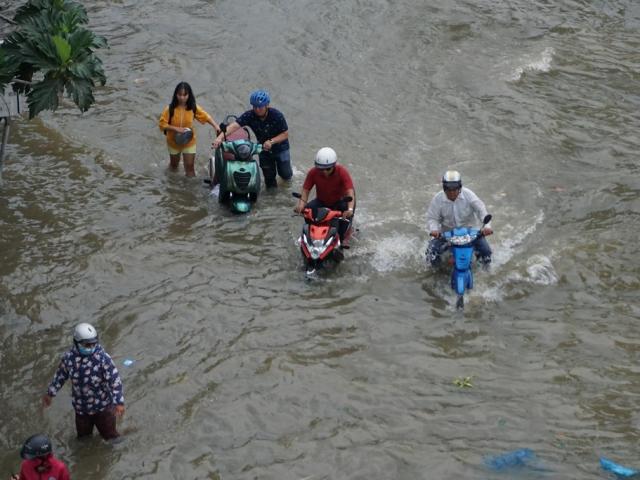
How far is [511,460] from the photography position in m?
7.88

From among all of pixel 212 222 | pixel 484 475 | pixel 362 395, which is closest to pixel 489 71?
pixel 212 222

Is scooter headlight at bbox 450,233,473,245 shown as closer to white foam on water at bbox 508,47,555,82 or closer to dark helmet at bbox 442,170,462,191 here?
dark helmet at bbox 442,170,462,191

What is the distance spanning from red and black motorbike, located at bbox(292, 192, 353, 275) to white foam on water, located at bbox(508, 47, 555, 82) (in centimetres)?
788

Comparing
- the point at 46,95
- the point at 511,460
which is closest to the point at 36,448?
the point at 46,95

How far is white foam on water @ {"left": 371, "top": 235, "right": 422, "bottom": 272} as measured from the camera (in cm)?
1160

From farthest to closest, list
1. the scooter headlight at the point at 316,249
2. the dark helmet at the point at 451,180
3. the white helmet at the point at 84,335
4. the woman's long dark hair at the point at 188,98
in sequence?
1. the woman's long dark hair at the point at 188,98
2. the scooter headlight at the point at 316,249
3. the dark helmet at the point at 451,180
4. the white helmet at the point at 84,335

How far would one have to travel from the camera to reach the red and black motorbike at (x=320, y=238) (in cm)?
1095

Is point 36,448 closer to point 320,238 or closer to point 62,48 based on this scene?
point 62,48

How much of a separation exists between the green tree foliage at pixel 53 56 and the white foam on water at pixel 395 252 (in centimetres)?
496

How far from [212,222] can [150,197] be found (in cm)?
125

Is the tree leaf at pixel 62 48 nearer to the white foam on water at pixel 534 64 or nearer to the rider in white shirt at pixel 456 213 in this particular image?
the rider in white shirt at pixel 456 213

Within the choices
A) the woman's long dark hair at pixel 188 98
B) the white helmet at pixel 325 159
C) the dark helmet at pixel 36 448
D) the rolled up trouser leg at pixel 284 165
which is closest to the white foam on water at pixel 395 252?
the white helmet at pixel 325 159

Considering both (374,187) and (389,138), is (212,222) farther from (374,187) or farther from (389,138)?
(389,138)

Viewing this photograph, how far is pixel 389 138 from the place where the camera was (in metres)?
15.6
